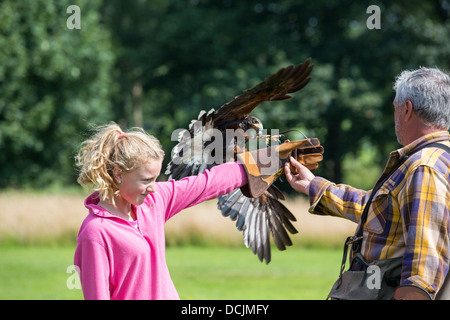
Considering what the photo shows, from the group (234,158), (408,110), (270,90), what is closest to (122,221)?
(408,110)

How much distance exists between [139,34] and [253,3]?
9135 millimetres

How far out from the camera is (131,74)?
1244 inches

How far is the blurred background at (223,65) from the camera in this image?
20.8 meters

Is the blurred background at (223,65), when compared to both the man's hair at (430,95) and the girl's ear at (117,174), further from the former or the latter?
the girl's ear at (117,174)

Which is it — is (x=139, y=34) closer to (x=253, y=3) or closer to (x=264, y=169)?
(x=253, y=3)

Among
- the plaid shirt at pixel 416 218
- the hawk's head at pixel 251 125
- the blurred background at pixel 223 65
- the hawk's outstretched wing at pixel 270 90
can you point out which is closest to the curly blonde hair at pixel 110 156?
the plaid shirt at pixel 416 218

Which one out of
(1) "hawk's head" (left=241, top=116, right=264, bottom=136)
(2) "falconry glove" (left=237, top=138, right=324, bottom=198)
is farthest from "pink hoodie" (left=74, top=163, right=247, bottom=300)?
(1) "hawk's head" (left=241, top=116, right=264, bottom=136)

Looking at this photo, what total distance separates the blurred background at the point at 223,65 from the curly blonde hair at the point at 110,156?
55.6 ft

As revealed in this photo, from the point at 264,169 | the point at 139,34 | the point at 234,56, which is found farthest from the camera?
the point at 139,34

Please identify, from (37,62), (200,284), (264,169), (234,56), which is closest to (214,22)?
(234,56)

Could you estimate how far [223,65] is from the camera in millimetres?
22000

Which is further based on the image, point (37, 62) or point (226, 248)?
point (37, 62)

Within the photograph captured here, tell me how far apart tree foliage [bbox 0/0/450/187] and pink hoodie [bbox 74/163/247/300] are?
1700cm

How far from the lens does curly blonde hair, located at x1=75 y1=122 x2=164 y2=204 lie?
2.51 m
